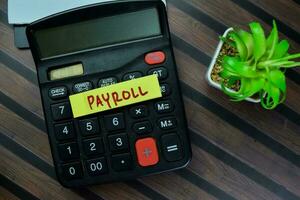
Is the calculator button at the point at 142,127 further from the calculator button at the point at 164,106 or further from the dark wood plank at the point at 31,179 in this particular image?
the dark wood plank at the point at 31,179

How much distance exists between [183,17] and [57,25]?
16 cm

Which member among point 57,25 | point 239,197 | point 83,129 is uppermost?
point 57,25

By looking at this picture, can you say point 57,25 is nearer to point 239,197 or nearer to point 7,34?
point 7,34

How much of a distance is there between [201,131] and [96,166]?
142 millimetres

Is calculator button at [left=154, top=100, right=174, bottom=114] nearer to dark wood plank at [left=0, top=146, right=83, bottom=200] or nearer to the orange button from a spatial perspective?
the orange button

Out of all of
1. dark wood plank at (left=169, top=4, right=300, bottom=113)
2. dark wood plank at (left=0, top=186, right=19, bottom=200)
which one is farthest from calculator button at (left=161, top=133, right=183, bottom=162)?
dark wood plank at (left=0, top=186, right=19, bottom=200)

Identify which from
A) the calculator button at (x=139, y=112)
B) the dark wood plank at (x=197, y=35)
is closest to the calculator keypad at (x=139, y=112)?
the calculator button at (x=139, y=112)

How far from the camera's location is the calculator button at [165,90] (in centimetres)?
50

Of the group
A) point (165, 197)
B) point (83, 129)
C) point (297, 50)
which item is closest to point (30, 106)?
point (83, 129)

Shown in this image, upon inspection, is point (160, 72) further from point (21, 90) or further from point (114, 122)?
point (21, 90)

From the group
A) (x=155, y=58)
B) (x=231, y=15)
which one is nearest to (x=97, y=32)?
(x=155, y=58)

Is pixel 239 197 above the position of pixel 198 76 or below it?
below

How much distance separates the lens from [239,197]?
1.81ft

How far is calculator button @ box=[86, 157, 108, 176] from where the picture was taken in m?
0.51
